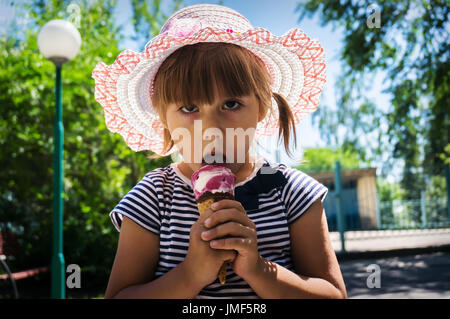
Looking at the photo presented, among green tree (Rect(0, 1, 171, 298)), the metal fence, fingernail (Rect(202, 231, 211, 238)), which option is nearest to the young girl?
fingernail (Rect(202, 231, 211, 238))

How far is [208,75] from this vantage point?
1.22 meters

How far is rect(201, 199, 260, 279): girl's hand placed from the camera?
94cm

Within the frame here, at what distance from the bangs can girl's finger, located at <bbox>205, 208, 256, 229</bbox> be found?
0.38 meters

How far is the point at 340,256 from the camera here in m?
8.98

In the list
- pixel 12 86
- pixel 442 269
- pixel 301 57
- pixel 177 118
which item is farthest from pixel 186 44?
pixel 442 269

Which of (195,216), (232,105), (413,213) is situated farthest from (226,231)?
(413,213)

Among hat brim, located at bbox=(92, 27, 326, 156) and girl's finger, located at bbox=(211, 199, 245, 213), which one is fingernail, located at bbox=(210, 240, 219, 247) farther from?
hat brim, located at bbox=(92, 27, 326, 156)

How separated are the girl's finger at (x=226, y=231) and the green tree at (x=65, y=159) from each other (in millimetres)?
4939

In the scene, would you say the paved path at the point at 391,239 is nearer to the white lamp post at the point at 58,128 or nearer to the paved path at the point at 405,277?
the paved path at the point at 405,277

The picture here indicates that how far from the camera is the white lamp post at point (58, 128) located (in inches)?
157

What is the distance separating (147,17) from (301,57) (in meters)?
5.84

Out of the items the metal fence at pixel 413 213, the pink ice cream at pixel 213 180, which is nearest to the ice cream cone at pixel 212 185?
the pink ice cream at pixel 213 180

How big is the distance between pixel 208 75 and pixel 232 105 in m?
0.12

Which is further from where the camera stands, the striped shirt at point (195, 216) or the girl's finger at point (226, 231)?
the striped shirt at point (195, 216)
